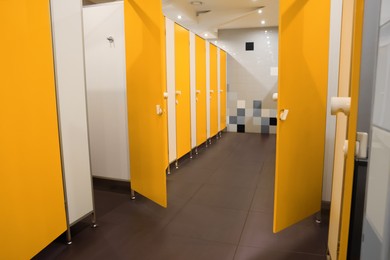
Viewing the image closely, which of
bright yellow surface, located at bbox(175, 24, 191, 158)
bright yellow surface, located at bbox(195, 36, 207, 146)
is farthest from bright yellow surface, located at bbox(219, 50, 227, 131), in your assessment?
bright yellow surface, located at bbox(175, 24, 191, 158)

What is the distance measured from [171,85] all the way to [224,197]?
156 centimetres

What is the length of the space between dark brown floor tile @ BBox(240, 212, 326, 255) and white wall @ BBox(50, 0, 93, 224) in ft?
4.19

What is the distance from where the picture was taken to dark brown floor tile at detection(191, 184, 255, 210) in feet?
9.35

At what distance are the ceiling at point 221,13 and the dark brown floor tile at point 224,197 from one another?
3263 millimetres

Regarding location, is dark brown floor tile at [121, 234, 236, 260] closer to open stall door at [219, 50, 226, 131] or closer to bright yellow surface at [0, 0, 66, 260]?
bright yellow surface at [0, 0, 66, 260]

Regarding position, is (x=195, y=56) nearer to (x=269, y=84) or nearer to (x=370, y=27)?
(x=269, y=84)

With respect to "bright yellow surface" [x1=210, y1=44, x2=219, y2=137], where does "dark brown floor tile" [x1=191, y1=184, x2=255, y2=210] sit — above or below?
below

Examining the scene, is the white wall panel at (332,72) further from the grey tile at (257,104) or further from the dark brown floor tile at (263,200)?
the grey tile at (257,104)

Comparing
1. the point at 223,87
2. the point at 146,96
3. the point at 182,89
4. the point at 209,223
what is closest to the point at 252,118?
the point at 223,87

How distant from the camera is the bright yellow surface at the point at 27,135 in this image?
1585 mm

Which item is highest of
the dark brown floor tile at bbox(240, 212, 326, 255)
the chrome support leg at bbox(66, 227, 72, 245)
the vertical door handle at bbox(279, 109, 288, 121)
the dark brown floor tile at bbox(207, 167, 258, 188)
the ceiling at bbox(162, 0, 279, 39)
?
the ceiling at bbox(162, 0, 279, 39)

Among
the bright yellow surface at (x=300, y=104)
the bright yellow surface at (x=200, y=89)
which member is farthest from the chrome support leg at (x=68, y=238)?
the bright yellow surface at (x=200, y=89)

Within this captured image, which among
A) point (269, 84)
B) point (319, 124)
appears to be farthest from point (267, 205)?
point (269, 84)

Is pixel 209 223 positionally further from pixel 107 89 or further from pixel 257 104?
pixel 257 104
